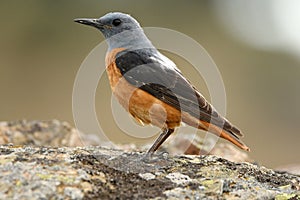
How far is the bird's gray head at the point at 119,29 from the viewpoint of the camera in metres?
8.27

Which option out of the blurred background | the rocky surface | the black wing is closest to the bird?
the black wing

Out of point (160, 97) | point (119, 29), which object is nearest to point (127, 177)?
point (160, 97)

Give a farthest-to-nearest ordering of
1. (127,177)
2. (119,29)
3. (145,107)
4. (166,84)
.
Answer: (119,29) < (166,84) < (145,107) < (127,177)

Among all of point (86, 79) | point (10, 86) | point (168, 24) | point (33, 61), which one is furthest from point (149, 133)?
point (168, 24)

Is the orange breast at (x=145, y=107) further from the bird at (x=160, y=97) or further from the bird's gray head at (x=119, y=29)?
the bird's gray head at (x=119, y=29)

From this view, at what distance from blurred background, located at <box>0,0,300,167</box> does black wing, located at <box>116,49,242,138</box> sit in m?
7.45

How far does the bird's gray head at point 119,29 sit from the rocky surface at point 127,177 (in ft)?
7.12

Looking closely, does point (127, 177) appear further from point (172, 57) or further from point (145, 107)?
point (172, 57)

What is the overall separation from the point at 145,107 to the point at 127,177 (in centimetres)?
173

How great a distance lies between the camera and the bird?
716cm

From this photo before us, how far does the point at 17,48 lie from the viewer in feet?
76.8

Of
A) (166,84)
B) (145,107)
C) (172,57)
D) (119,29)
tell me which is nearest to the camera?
(145,107)

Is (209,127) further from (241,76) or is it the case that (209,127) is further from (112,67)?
(241,76)

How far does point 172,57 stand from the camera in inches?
765
